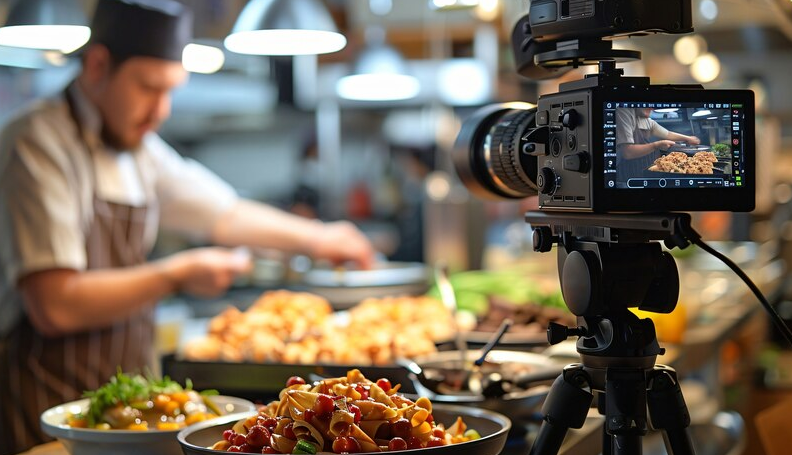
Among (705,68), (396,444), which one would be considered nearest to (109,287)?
(396,444)

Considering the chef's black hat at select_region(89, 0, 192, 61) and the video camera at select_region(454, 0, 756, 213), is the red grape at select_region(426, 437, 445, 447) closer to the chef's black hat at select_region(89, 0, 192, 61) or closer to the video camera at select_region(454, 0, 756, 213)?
the video camera at select_region(454, 0, 756, 213)

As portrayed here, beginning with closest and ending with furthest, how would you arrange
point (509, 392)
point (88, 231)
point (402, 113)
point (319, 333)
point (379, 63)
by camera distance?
point (509, 392) → point (319, 333) → point (88, 231) → point (379, 63) → point (402, 113)

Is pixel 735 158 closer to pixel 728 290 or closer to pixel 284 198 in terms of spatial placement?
pixel 728 290

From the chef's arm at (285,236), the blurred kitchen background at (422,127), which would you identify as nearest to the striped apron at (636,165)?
the blurred kitchen background at (422,127)

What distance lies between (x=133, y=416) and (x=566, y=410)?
717 mm

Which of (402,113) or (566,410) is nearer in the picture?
(566,410)

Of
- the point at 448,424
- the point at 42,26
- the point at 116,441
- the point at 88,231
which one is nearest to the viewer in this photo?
the point at 116,441

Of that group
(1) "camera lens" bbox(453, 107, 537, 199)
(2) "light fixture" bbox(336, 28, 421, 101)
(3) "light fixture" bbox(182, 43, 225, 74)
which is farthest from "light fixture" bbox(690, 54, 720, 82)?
(1) "camera lens" bbox(453, 107, 537, 199)

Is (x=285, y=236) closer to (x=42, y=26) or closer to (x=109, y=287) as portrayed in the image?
(x=109, y=287)

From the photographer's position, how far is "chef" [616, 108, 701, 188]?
4.25 feet

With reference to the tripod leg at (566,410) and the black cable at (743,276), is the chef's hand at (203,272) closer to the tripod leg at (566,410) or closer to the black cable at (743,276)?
the tripod leg at (566,410)

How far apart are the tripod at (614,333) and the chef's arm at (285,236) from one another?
2.58 m

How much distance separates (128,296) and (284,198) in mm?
4960

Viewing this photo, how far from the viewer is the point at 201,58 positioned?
11.0ft
